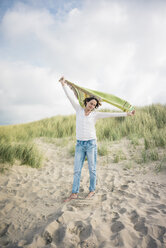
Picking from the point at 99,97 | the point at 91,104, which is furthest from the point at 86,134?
the point at 99,97

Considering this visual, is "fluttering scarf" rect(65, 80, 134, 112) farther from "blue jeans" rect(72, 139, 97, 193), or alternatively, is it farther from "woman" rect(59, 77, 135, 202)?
"blue jeans" rect(72, 139, 97, 193)

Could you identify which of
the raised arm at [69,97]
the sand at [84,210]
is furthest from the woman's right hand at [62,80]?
the sand at [84,210]

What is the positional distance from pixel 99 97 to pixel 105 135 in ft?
16.3

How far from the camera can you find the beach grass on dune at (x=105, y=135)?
5633 millimetres

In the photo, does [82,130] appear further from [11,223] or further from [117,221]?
[11,223]

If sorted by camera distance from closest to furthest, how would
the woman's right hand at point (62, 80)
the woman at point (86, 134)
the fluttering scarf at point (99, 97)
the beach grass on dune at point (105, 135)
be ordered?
the woman at point (86, 134), the woman's right hand at point (62, 80), the fluttering scarf at point (99, 97), the beach grass on dune at point (105, 135)

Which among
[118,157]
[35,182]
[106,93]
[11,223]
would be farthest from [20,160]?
[106,93]

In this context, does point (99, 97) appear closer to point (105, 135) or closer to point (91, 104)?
point (91, 104)

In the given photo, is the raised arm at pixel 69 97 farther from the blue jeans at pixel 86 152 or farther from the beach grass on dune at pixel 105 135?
the beach grass on dune at pixel 105 135

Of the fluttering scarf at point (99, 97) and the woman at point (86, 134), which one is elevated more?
the fluttering scarf at point (99, 97)

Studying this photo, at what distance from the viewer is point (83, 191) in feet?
12.9

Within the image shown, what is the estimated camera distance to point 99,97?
3.66 m

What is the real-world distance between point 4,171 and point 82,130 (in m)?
3.35

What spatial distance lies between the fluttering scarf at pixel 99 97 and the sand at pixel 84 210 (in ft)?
6.44
